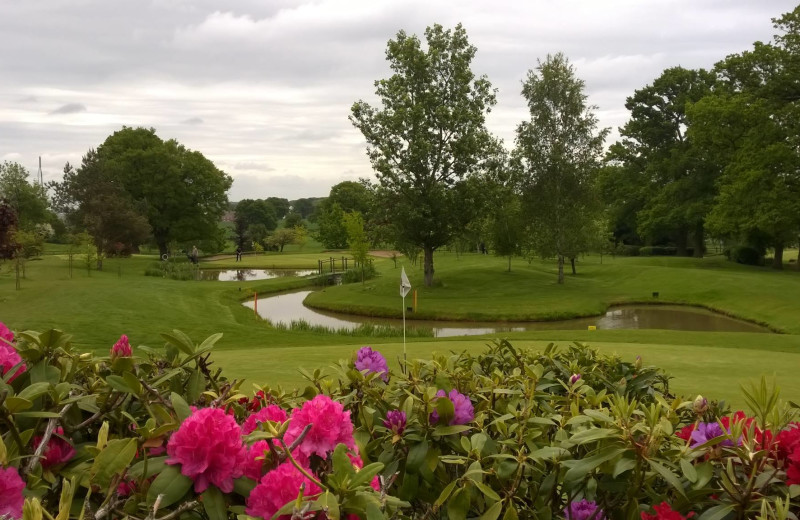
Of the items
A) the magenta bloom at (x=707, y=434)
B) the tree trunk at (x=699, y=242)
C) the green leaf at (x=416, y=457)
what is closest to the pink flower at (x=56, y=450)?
the green leaf at (x=416, y=457)

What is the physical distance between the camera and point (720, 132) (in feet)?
111

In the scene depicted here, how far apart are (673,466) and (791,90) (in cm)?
3382

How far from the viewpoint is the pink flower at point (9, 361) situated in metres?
1.83

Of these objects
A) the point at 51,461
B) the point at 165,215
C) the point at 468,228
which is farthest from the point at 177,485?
the point at 165,215

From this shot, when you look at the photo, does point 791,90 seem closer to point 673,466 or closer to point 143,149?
point 673,466

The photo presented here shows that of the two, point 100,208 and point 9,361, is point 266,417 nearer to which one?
point 9,361

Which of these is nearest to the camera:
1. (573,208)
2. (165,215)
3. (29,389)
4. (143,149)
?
(29,389)

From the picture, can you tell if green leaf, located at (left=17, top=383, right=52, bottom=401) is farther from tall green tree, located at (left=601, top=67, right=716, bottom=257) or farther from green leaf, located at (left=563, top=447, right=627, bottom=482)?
tall green tree, located at (left=601, top=67, right=716, bottom=257)

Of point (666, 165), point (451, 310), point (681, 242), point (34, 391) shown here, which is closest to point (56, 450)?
point (34, 391)

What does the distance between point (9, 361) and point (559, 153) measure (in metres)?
35.3

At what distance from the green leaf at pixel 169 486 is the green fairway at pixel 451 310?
5.77 metres

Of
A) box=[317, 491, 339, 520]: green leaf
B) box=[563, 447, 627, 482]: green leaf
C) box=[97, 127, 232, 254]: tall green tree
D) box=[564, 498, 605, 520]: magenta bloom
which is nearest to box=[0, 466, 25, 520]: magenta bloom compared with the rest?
box=[317, 491, 339, 520]: green leaf

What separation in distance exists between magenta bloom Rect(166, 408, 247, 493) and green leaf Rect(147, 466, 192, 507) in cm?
2

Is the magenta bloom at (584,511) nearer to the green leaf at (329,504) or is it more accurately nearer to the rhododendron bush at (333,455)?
the rhododendron bush at (333,455)
